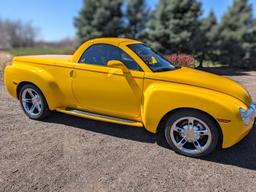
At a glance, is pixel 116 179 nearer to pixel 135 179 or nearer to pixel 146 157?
pixel 135 179

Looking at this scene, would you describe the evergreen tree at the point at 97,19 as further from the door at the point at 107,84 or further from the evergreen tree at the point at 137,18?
the door at the point at 107,84

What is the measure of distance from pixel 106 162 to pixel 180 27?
13.8 m

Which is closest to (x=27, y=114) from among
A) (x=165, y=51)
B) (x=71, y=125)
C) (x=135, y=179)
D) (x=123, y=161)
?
(x=71, y=125)

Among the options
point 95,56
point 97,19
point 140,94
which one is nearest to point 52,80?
point 95,56

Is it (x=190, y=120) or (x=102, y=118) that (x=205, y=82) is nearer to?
(x=190, y=120)

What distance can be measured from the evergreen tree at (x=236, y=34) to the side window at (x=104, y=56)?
53.6 feet

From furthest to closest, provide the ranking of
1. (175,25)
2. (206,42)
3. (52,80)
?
(206,42)
(175,25)
(52,80)

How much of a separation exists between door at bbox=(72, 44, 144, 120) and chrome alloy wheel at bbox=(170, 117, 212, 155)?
67 cm

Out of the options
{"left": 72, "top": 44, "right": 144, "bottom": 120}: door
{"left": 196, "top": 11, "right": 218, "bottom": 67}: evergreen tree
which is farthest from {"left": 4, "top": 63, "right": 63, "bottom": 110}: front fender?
{"left": 196, "top": 11, "right": 218, "bottom": 67}: evergreen tree

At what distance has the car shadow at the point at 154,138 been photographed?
370 cm

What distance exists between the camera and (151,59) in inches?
173

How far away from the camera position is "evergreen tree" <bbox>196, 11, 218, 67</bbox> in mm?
17750

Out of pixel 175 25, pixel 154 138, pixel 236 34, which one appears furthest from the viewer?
pixel 236 34

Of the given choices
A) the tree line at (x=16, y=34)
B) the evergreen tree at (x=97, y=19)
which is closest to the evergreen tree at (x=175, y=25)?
the evergreen tree at (x=97, y=19)
